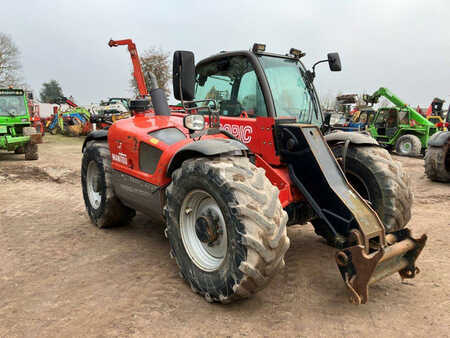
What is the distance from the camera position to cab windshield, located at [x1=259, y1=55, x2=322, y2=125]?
3.55 m

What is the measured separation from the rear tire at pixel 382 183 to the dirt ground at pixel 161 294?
1.82ft

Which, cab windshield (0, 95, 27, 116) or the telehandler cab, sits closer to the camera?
the telehandler cab

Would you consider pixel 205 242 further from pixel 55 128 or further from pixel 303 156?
pixel 55 128

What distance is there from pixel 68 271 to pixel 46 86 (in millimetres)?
75251

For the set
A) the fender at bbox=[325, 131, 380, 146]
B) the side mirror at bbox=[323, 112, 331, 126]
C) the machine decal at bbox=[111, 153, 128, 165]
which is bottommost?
the machine decal at bbox=[111, 153, 128, 165]

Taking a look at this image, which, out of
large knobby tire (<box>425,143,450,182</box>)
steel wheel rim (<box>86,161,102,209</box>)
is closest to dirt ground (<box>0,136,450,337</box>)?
steel wheel rim (<box>86,161,102,209</box>)

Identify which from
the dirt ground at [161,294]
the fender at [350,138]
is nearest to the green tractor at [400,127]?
the dirt ground at [161,294]

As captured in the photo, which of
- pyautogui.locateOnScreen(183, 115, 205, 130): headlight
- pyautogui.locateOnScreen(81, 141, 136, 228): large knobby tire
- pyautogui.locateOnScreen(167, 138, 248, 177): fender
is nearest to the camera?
pyautogui.locateOnScreen(167, 138, 248, 177): fender

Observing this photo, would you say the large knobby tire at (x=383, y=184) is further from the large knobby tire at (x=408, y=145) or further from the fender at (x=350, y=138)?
the large knobby tire at (x=408, y=145)

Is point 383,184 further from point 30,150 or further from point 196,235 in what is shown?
point 30,150

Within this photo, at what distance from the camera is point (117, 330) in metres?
2.47

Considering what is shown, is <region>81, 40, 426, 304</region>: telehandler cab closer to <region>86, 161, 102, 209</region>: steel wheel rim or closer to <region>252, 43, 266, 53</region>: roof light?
<region>252, 43, 266, 53</region>: roof light

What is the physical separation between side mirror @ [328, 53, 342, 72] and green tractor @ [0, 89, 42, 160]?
1047 cm

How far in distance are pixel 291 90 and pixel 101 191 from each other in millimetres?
2607
